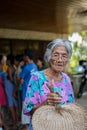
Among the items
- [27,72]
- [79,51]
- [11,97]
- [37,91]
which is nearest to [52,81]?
[37,91]

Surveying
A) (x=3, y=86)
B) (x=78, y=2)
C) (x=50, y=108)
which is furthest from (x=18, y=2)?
(x=50, y=108)

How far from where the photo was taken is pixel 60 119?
2010 millimetres

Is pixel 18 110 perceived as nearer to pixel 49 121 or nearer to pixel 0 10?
pixel 0 10

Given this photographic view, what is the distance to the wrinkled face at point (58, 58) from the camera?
2402mm

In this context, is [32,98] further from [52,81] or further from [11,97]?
[11,97]

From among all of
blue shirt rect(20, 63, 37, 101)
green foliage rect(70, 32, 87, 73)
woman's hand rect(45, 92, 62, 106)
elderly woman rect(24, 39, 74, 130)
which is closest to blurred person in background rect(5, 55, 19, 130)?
blue shirt rect(20, 63, 37, 101)

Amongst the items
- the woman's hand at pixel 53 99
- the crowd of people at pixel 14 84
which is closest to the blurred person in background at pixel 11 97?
the crowd of people at pixel 14 84

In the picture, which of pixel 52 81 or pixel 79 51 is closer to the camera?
pixel 52 81

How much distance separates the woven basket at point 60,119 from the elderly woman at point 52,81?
179 millimetres

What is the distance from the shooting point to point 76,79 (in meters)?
12.4

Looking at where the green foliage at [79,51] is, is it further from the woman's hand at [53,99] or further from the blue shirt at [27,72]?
the woman's hand at [53,99]

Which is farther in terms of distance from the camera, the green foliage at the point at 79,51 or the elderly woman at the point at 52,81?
the green foliage at the point at 79,51

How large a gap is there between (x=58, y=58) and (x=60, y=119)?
1.86ft

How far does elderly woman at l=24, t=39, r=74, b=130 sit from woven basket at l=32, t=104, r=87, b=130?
18 cm
